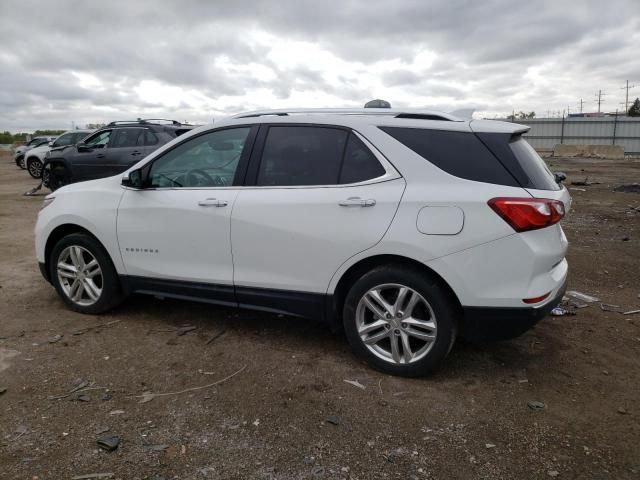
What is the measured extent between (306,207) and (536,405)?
1.93 metres

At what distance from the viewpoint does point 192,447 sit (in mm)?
2789

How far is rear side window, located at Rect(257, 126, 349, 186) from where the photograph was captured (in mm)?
3707

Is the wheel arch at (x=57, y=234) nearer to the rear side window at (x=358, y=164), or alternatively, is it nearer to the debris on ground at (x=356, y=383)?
the rear side window at (x=358, y=164)

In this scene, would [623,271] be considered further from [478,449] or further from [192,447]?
[192,447]

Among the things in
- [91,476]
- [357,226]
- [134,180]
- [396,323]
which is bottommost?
[91,476]

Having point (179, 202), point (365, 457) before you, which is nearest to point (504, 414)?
point (365, 457)

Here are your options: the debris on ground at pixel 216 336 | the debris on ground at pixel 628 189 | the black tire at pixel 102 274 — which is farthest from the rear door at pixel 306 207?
the debris on ground at pixel 628 189

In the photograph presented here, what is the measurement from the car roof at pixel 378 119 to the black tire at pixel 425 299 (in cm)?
100

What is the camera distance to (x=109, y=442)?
9.21ft

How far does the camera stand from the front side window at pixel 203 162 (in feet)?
13.4

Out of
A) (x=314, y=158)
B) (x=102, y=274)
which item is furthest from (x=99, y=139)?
(x=314, y=158)

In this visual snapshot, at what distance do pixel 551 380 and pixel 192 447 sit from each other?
236 cm

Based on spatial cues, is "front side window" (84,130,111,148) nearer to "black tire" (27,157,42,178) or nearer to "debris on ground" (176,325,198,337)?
"black tire" (27,157,42,178)

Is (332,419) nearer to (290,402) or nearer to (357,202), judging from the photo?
(290,402)
